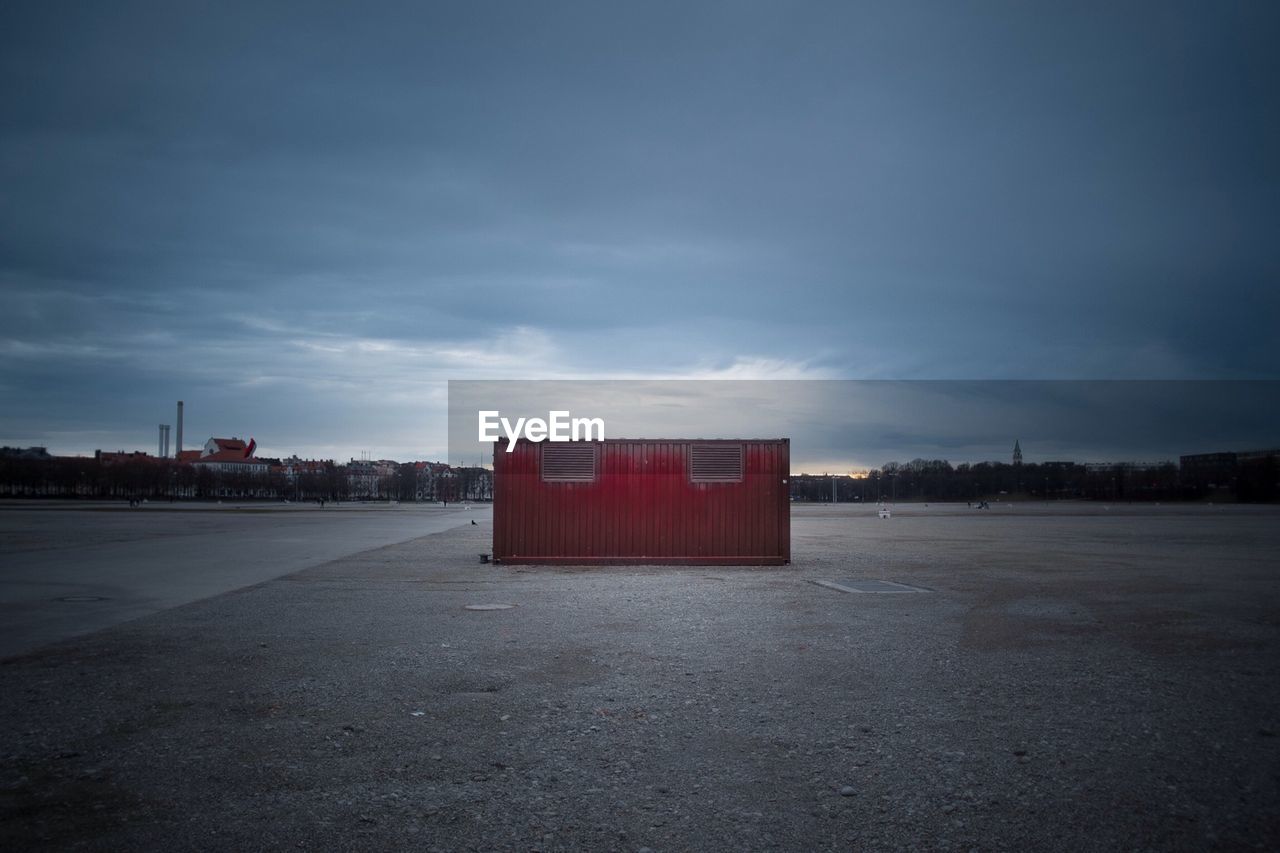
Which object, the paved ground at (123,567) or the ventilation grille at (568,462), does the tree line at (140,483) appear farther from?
the ventilation grille at (568,462)

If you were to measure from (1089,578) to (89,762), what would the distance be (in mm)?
19113

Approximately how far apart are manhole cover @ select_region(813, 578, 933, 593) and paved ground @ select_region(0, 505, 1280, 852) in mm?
2553

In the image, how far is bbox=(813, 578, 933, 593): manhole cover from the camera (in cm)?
1652

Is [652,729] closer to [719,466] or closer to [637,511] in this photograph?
[637,511]

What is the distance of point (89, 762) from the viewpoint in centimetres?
588

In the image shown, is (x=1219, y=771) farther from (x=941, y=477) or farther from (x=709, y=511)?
(x=941, y=477)

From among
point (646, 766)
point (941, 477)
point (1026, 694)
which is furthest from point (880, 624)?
point (941, 477)

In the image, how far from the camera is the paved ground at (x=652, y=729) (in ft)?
15.7

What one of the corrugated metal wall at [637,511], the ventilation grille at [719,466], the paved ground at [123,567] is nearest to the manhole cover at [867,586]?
the corrugated metal wall at [637,511]

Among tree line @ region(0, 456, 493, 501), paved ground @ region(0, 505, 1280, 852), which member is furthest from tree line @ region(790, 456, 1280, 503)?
paved ground @ region(0, 505, 1280, 852)

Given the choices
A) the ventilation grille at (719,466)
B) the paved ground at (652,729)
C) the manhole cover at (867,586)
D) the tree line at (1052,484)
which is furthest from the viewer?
the tree line at (1052,484)

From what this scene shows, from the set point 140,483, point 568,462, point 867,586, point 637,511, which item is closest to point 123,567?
point 568,462

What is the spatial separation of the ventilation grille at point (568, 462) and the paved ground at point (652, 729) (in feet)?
30.9

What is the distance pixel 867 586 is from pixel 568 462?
9381 millimetres
